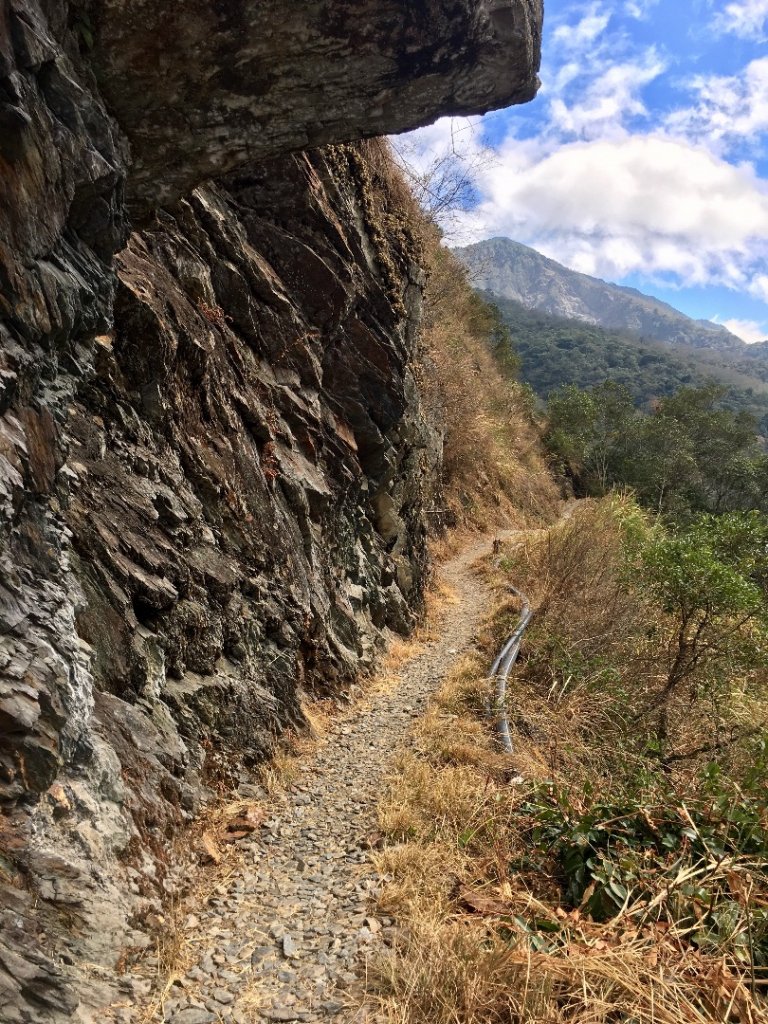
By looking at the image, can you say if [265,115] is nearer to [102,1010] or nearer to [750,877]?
[102,1010]

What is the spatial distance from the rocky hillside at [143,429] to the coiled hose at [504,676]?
2.08 meters

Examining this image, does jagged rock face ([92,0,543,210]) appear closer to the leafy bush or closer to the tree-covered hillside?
the leafy bush

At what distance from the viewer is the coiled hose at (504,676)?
6.31 meters

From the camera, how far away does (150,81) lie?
3781mm

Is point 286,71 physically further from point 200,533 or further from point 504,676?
point 504,676

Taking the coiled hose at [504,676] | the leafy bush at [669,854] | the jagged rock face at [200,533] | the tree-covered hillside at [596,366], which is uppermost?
the tree-covered hillside at [596,366]

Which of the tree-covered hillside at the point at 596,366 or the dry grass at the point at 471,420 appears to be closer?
the dry grass at the point at 471,420

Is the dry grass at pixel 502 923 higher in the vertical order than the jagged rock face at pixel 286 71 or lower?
lower

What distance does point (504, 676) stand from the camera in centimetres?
775

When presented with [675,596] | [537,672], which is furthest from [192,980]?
[675,596]

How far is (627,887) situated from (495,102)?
18.2 feet

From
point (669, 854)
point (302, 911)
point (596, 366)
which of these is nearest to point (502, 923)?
point (669, 854)

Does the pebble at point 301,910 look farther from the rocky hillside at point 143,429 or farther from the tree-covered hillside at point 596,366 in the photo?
the tree-covered hillside at point 596,366

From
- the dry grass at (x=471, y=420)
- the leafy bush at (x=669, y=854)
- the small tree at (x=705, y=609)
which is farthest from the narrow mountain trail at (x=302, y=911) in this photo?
the dry grass at (x=471, y=420)
